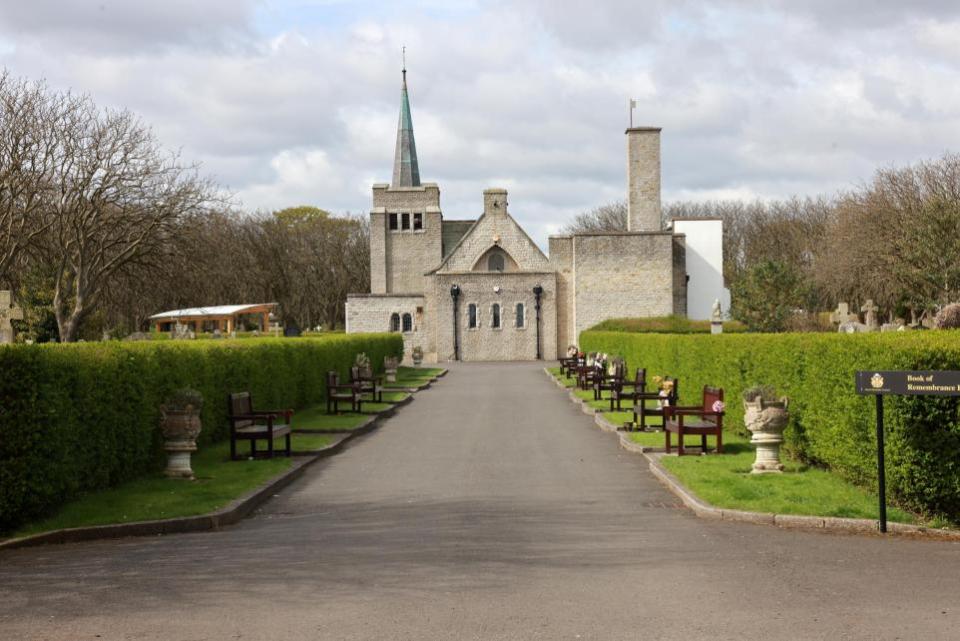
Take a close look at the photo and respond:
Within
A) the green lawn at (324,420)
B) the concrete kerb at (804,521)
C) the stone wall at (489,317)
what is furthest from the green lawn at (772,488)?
the stone wall at (489,317)

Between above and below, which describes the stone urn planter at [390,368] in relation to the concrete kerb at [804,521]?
above

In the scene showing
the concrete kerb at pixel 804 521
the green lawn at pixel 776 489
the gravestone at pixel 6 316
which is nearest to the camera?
the concrete kerb at pixel 804 521

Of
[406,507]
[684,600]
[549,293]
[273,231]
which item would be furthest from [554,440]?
[273,231]

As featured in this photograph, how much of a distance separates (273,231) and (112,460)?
71410mm

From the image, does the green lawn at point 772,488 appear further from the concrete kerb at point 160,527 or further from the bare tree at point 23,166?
the bare tree at point 23,166

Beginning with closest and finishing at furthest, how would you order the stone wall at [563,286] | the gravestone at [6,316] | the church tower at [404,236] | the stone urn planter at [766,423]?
the stone urn planter at [766,423] → the gravestone at [6,316] → the stone wall at [563,286] → the church tower at [404,236]

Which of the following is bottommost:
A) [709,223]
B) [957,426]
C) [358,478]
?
[358,478]

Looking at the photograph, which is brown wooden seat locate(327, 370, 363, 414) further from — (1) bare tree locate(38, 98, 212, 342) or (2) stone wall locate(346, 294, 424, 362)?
(2) stone wall locate(346, 294, 424, 362)

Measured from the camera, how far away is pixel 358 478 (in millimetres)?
13750

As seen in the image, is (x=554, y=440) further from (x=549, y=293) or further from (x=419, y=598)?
(x=549, y=293)

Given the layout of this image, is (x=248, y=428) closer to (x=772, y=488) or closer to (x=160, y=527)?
(x=160, y=527)

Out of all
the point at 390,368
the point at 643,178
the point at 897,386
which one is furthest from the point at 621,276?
the point at 897,386

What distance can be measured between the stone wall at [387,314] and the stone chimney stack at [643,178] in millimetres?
13255

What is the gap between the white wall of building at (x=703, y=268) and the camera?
63469mm
